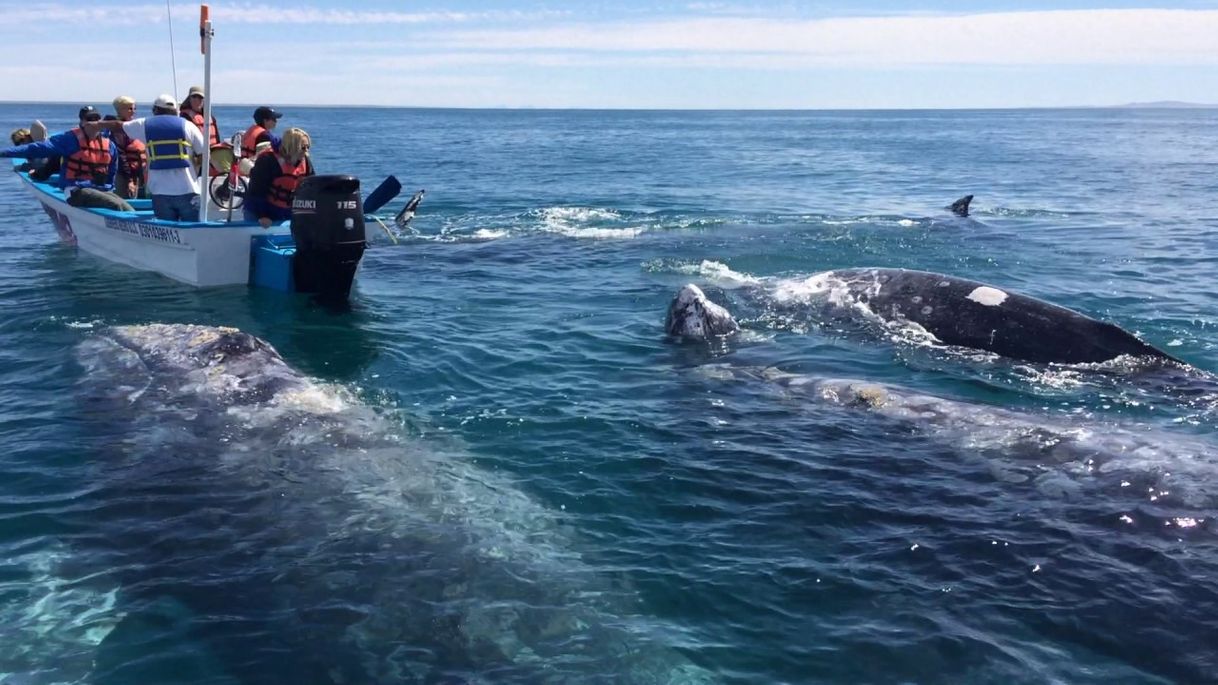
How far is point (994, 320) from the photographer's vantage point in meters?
14.6

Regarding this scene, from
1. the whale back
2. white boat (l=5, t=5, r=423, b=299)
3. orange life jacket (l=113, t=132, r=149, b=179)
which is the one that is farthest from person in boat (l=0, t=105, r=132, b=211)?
the whale back

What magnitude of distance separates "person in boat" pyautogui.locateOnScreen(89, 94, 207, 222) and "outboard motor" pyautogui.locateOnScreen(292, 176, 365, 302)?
2.72 metres

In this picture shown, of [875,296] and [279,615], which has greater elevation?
[875,296]

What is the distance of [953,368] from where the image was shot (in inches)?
540

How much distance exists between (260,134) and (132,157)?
4066 millimetres

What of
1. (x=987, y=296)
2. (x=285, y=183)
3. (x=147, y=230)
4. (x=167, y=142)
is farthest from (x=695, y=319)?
(x=147, y=230)

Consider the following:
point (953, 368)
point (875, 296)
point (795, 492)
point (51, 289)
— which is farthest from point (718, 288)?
point (51, 289)

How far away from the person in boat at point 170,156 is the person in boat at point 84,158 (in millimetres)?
1371

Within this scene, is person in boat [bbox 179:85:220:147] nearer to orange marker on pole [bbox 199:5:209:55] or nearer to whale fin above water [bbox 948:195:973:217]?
orange marker on pole [bbox 199:5:209:55]

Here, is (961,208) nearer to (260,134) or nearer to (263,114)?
(260,134)

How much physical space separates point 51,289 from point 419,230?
10805 millimetres

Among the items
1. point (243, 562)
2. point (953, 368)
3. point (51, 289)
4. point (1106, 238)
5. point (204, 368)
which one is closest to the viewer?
point (243, 562)

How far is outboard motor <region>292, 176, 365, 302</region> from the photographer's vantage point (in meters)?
16.7

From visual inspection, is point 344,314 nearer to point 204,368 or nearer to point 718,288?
point 204,368
